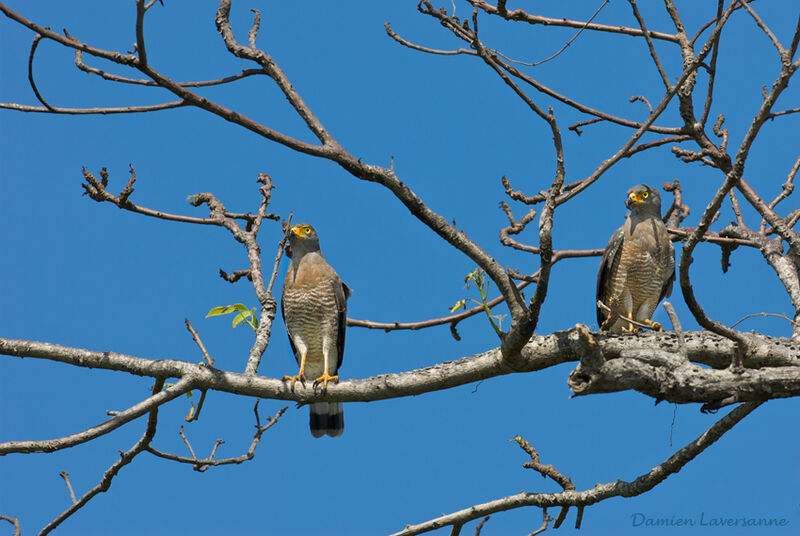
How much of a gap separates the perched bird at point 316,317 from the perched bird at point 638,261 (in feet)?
7.57

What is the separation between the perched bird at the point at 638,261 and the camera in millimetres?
6480

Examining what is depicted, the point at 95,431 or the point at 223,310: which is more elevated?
the point at 223,310

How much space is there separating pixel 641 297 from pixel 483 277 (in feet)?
10.8

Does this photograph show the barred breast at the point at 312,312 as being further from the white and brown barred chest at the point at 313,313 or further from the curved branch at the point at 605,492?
the curved branch at the point at 605,492

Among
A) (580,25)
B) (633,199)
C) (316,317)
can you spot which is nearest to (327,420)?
(316,317)

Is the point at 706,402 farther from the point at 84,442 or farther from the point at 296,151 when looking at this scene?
the point at 84,442

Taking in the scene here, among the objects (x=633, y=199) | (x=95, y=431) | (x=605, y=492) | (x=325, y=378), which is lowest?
(x=605, y=492)

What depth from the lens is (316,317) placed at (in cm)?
692

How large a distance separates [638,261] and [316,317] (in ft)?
9.15

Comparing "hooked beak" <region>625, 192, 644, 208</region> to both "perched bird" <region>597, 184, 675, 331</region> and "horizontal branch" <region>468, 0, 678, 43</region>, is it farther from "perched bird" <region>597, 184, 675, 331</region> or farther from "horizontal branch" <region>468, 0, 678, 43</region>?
"horizontal branch" <region>468, 0, 678, 43</region>

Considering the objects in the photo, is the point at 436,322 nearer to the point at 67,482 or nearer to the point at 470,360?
the point at 470,360

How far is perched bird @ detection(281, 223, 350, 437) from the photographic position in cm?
691

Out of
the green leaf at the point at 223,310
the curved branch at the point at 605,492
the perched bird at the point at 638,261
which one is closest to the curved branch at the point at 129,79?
the green leaf at the point at 223,310

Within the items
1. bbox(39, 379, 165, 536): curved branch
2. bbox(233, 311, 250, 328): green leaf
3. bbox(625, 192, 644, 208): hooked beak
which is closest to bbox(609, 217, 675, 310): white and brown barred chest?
bbox(625, 192, 644, 208): hooked beak
